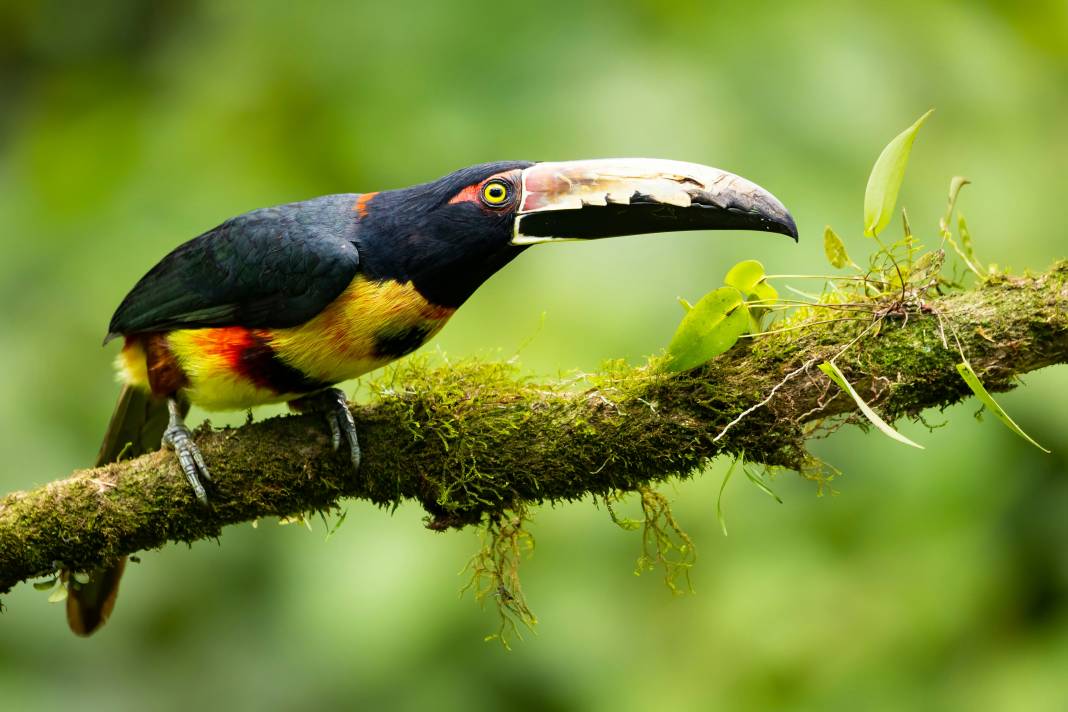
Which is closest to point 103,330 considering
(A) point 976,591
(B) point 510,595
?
(B) point 510,595

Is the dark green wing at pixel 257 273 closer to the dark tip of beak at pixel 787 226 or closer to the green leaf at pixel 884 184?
the dark tip of beak at pixel 787 226

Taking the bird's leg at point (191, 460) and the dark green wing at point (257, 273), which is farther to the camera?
the dark green wing at point (257, 273)

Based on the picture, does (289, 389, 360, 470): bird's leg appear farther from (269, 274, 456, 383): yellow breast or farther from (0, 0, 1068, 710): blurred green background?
(0, 0, 1068, 710): blurred green background

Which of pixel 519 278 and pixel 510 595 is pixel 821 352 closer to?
pixel 510 595

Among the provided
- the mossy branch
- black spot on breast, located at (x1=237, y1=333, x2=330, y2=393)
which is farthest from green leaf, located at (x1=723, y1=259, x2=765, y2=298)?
black spot on breast, located at (x1=237, y1=333, x2=330, y2=393)

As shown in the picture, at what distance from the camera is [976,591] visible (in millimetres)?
3344

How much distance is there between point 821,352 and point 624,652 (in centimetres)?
152

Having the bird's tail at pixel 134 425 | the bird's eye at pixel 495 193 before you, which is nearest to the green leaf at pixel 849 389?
the bird's eye at pixel 495 193

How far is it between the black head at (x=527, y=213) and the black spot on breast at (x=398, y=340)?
0.10 meters

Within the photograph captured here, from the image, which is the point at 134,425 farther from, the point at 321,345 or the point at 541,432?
the point at 541,432

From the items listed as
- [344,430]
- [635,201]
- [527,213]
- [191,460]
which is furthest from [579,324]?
[191,460]

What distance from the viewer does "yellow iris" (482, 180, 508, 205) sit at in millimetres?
2932

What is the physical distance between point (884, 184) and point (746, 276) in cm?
35

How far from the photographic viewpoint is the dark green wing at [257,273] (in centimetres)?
300
